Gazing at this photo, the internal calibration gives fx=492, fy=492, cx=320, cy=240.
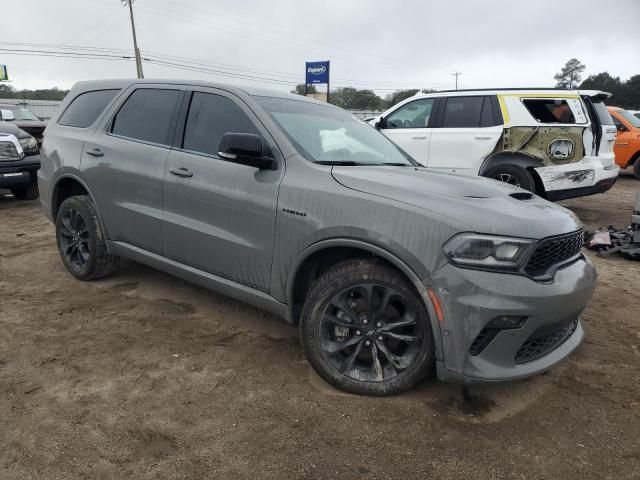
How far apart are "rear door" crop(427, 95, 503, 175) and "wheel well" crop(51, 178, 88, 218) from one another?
5.15 m

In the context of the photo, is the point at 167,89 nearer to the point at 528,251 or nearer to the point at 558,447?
the point at 528,251

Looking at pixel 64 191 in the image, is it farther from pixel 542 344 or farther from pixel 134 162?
pixel 542 344

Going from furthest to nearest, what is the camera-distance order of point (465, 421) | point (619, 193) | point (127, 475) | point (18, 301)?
point (619, 193), point (18, 301), point (465, 421), point (127, 475)

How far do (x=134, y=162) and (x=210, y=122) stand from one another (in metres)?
0.75

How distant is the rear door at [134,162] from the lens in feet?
12.1

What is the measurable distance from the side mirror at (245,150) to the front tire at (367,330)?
0.81m

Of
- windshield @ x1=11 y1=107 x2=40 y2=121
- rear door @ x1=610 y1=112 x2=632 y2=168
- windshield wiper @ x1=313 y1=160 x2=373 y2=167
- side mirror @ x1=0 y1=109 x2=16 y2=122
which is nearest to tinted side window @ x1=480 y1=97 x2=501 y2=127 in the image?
windshield wiper @ x1=313 y1=160 x2=373 y2=167

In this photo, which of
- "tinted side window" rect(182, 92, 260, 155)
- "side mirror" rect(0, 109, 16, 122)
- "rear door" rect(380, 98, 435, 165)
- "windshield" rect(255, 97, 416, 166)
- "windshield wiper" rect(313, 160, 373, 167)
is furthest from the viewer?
"side mirror" rect(0, 109, 16, 122)

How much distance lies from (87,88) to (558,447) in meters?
4.72

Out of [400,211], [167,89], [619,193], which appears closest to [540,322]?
[400,211]

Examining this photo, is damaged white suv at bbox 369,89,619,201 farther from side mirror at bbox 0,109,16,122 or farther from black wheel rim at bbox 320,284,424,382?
side mirror at bbox 0,109,16,122

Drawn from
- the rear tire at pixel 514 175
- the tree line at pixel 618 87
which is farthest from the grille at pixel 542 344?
the tree line at pixel 618 87

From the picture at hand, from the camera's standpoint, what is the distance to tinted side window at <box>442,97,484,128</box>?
7734mm

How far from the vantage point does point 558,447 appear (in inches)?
94.7
